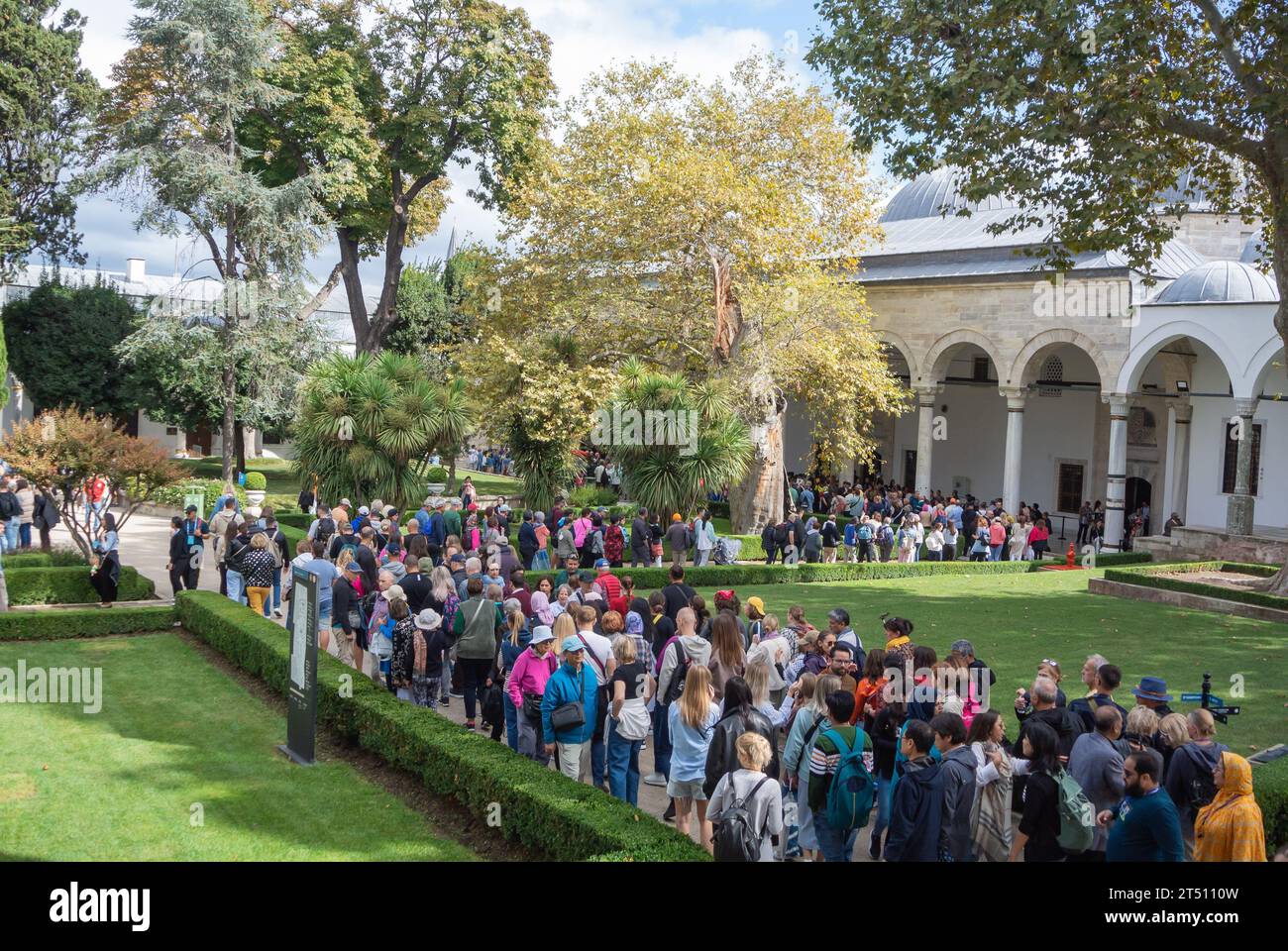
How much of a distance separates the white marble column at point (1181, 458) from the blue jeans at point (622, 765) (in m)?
26.0

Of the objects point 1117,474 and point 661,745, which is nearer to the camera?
point 661,745

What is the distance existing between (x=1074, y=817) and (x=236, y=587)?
11.7 metres

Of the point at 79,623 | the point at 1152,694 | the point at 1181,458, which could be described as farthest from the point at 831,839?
the point at 1181,458

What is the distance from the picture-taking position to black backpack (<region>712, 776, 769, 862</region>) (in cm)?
541

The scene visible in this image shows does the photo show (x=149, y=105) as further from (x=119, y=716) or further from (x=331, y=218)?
(x=119, y=716)

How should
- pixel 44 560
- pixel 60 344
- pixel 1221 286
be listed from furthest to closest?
pixel 60 344, pixel 1221 286, pixel 44 560

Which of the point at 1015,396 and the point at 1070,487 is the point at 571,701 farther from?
the point at 1070,487

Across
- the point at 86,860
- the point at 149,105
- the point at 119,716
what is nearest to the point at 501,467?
the point at 149,105

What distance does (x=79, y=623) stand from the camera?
13555 millimetres

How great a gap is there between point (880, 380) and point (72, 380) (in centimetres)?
2556

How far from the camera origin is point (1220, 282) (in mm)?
25797

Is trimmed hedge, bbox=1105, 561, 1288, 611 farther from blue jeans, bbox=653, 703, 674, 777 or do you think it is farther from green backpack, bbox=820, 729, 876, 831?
green backpack, bbox=820, 729, 876, 831

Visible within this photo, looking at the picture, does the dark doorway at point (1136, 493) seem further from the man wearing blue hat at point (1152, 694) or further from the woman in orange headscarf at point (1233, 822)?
the woman in orange headscarf at point (1233, 822)

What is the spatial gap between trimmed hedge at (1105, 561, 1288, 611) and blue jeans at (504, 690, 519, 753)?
13.7 metres
